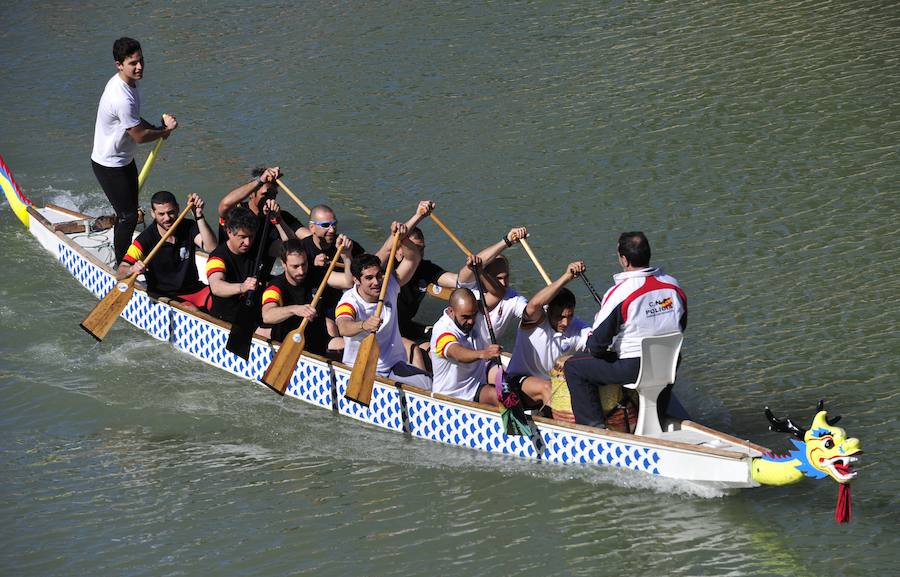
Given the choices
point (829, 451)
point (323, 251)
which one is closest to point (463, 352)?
point (323, 251)

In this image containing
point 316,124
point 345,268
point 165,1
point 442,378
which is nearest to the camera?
point 442,378

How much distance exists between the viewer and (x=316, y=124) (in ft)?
52.9

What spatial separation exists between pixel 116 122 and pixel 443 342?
4.31m

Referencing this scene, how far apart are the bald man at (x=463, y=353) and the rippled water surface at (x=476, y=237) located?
0.50 m

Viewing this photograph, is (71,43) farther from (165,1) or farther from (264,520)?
(264,520)

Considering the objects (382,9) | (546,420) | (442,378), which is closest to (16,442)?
(442,378)

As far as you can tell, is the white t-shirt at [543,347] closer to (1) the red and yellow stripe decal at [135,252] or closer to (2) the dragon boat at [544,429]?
(2) the dragon boat at [544,429]

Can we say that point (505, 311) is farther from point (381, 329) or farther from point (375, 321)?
point (375, 321)

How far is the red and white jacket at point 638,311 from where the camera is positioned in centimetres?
785

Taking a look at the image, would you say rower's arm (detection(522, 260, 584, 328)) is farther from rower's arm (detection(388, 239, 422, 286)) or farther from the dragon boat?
rower's arm (detection(388, 239, 422, 286))

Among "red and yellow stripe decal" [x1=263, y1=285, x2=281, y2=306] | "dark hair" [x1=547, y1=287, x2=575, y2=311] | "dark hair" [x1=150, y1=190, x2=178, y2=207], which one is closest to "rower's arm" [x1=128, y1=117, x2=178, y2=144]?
"dark hair" [x1=150, y1=190, x2=178, y2=207]

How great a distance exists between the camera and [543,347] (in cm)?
912

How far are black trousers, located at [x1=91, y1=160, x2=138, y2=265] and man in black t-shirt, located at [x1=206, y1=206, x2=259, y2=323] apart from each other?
5.47 feet

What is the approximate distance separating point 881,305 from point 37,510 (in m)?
7.22
